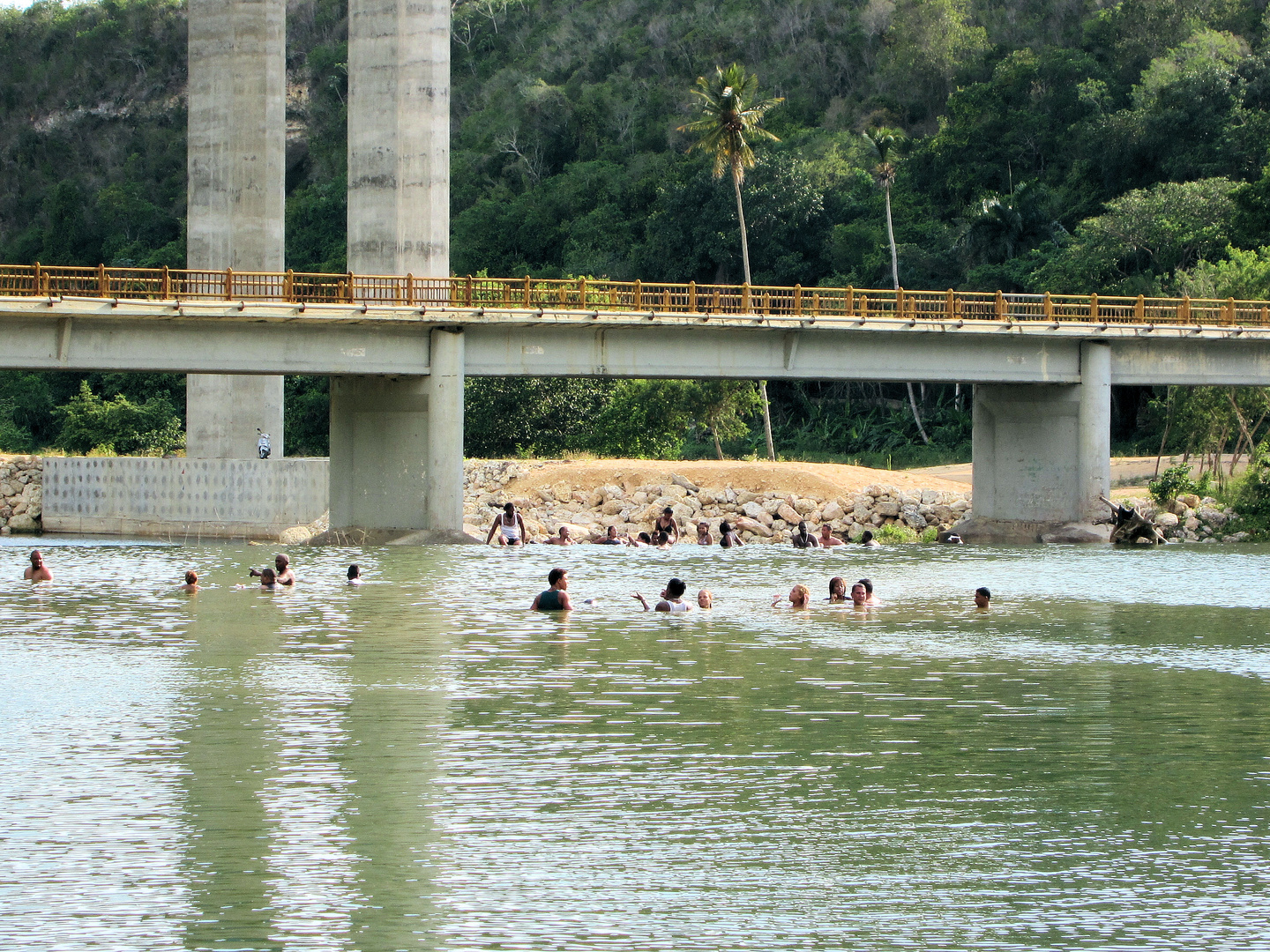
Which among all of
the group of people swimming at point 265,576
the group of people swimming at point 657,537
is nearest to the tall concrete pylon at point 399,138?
the group of people swimming at point 657,537

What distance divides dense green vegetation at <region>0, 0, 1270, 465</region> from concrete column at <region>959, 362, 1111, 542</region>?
9.31m

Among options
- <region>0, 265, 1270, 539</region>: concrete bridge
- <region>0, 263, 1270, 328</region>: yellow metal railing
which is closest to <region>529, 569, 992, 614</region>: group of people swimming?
<region>0, 263, 1270, 328</region>: yellow metal railing

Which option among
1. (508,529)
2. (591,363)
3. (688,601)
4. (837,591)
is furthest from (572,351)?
(837,591)

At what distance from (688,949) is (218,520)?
152 ft

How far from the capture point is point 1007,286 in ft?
255

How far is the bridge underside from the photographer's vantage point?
135 ft

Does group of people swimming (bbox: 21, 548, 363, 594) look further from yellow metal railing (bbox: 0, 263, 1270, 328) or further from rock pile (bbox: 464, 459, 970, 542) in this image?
rock pile (bbox: 464, 459, 970, 542)

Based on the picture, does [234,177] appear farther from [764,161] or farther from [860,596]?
[764,161]

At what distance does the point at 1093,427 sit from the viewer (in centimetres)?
5062

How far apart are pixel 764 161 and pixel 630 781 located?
74276 mm

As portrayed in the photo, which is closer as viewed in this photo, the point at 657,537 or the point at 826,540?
the point at 657,537

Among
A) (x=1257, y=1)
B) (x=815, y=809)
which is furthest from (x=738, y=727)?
(x=1257, y=1)

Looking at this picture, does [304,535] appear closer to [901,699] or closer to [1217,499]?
[1217,499]

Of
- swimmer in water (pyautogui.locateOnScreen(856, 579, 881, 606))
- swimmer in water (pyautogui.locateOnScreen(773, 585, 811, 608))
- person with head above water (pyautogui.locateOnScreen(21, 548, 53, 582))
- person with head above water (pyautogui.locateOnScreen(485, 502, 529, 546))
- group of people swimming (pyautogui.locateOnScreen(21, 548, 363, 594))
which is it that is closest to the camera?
swimmer in water (pyautogui.locateOnScreen(773, 585, 811, 608))
